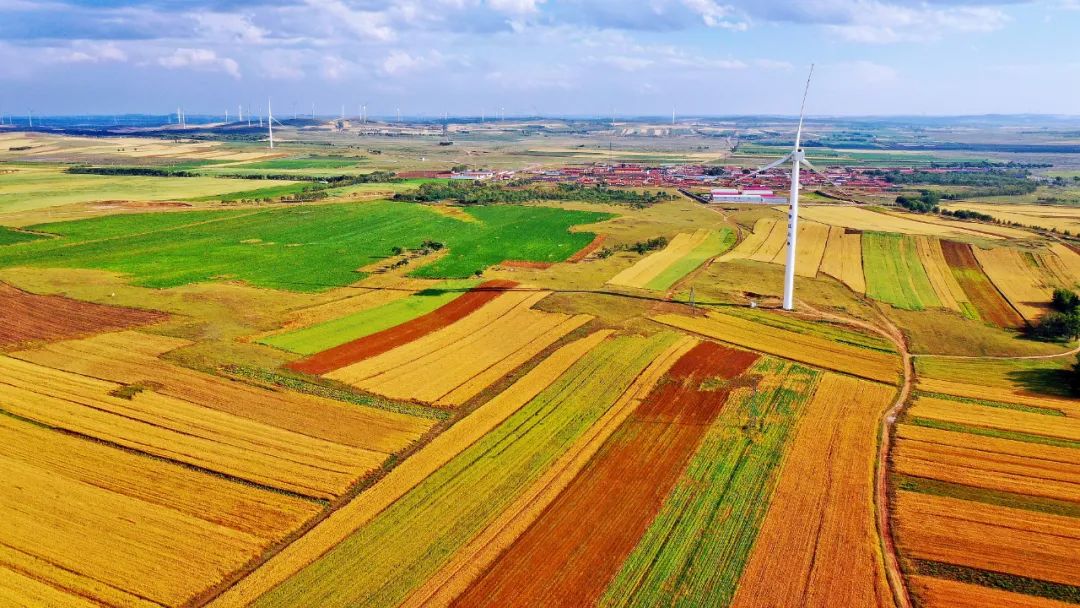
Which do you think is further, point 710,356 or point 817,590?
point 710,356

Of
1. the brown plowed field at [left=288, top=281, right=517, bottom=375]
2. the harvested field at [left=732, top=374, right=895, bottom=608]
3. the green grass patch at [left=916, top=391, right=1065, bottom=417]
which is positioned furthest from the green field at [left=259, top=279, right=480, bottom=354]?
the green grass patch at [left=916, top=391, right=1065, bottom=417]

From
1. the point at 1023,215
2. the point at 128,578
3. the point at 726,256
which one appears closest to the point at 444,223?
the point at 726,256

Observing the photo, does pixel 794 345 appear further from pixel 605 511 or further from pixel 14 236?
pixel 14 236

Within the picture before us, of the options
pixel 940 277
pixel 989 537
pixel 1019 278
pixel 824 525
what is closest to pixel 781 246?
pixel 940 277

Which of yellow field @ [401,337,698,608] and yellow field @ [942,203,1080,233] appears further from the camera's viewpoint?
yellow field @ [942,203,1080,233]

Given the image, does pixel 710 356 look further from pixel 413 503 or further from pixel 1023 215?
pixel 1023 215

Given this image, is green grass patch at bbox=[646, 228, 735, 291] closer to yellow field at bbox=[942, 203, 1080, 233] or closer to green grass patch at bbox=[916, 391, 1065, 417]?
green grass patch at bbox=[916, 391, 1065, 417]
